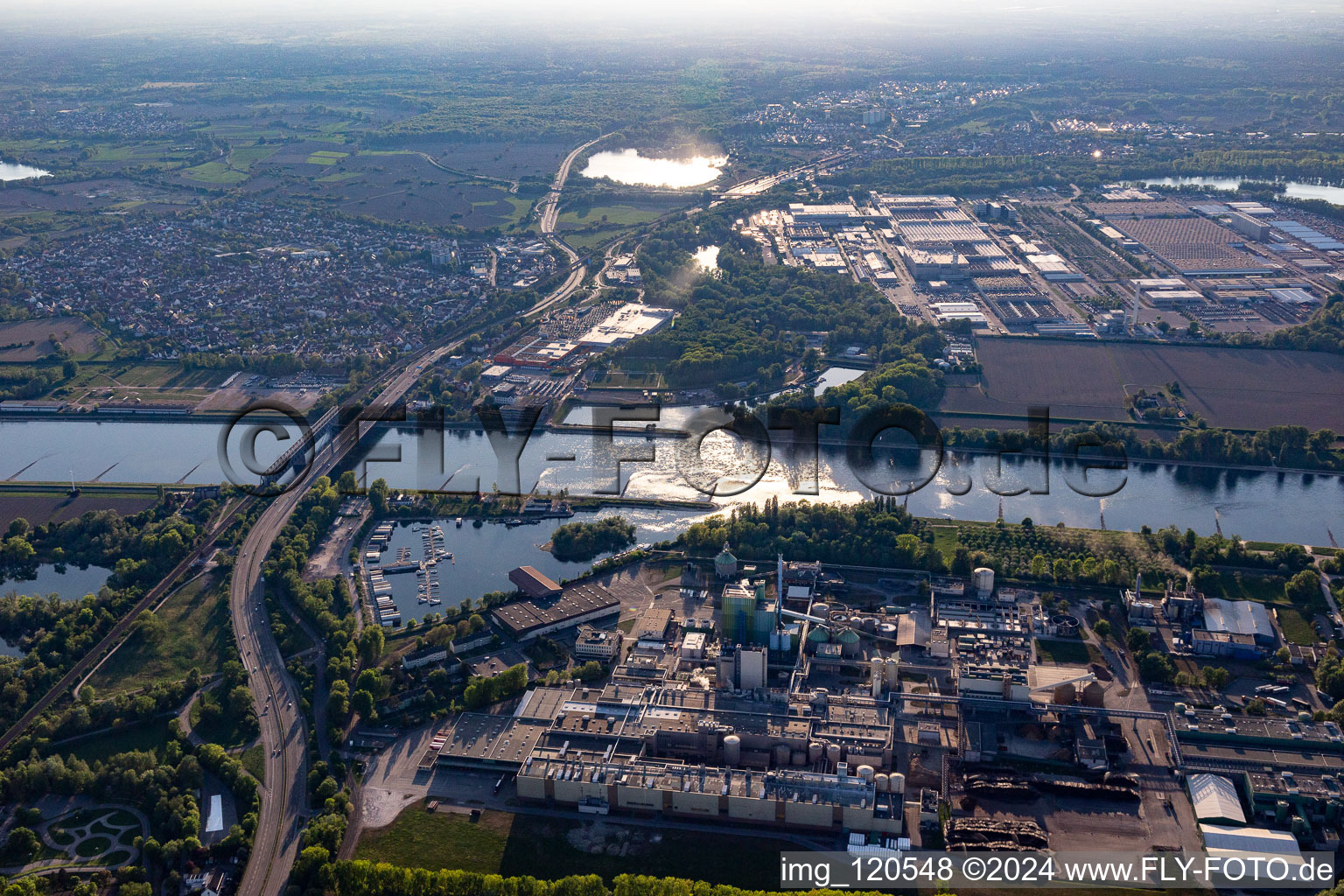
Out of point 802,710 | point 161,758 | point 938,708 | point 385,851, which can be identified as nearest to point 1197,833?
point 938,708

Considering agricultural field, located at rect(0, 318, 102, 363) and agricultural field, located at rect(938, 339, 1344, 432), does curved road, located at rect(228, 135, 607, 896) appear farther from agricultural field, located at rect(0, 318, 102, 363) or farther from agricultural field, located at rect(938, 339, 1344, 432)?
agricultural field, located at rect(938, 339, 1344, 432)

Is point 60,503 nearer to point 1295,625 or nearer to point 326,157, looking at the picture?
point 1295,625

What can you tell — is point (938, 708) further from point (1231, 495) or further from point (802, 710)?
point (1231, 495)

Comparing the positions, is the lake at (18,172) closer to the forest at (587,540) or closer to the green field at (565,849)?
the forest at (587,540)

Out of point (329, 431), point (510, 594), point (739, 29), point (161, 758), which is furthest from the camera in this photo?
point (739, 29)

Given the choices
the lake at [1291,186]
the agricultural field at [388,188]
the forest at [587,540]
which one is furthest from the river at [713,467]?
the lake at [1291,186]

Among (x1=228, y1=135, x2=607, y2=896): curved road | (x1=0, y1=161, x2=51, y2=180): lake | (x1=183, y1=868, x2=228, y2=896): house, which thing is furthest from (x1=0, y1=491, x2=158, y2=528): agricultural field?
(x1=0, y1=161, x2=51, y2=180): lake
